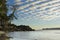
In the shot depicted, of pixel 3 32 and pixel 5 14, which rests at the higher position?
pixel 5 14

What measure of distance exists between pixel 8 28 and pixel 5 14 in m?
0.44

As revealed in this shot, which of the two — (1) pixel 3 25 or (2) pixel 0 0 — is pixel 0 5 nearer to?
(2) pixel 0 0

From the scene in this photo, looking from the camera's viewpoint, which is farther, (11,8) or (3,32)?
(11,8)

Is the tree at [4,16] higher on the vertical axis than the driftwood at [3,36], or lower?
higher

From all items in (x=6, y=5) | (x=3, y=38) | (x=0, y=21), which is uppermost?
(x=6, y=5)

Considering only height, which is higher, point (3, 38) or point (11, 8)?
point (11, 8)

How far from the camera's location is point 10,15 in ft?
22.9

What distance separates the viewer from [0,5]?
679 centimetres

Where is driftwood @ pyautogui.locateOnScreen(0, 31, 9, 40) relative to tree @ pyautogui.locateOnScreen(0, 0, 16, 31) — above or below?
below

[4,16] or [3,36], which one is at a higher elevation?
[4,16]

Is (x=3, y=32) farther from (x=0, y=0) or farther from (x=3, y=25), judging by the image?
(x=0, y=0)

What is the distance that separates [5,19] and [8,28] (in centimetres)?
30

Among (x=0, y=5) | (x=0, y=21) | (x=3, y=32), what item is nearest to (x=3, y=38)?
(x=3, y=32)

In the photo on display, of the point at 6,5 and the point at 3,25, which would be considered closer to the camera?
the point at 3,25
